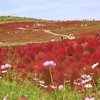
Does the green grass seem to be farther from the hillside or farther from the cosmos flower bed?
the hillside

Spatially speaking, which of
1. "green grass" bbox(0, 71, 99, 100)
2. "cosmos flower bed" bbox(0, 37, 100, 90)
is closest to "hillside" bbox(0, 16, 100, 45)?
"cosmos flower bed" bbox(0, 37, 100, 90)

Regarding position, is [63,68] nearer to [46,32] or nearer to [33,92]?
[33,92]

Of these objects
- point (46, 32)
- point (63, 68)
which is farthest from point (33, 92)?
point (46, 32)

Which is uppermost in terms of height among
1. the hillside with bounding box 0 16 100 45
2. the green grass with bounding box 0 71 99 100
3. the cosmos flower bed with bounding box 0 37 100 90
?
the cosmos flower bed with bounding box 0 37 100 90

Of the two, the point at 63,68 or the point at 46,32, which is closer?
the point at 63,68

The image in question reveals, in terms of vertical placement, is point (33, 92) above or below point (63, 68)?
below

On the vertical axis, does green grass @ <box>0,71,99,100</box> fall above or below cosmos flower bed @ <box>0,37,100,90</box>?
below

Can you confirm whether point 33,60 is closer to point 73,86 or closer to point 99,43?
point 99,43

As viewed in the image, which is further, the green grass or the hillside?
the hillside

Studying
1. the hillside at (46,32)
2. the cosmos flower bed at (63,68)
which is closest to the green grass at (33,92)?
the cosmos flower bed at (63,68)

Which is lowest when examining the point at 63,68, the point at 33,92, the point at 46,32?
the point at 46,32

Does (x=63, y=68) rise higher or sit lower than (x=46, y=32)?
higher

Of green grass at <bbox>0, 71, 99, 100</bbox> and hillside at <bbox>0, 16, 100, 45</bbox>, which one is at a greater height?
green grass at <bbox>0, 71, 99, 100</bbox>

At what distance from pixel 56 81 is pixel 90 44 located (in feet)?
5.95
